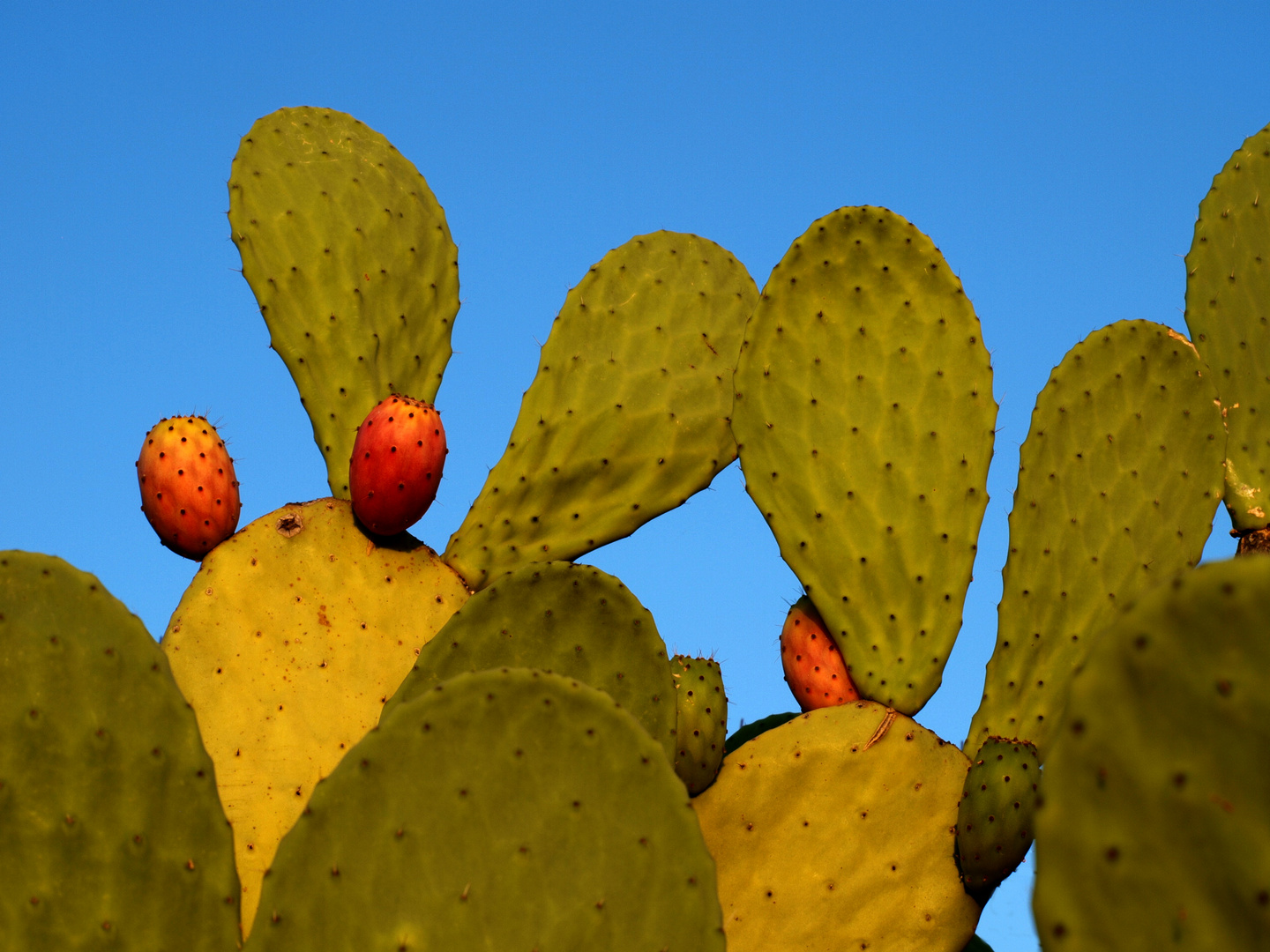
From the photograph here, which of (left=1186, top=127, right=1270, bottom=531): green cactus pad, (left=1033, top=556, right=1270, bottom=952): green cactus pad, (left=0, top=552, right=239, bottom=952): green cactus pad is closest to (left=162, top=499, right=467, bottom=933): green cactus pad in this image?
(left=0, top=552, right=239, bottom=952): green cactus pad

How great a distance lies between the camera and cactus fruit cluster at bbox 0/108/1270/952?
1671mm

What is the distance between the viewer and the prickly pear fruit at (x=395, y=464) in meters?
2.59

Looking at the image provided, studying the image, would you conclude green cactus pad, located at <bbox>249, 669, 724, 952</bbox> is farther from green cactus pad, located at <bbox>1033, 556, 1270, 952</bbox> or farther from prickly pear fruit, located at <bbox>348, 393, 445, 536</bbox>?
prickly pear fruit, located at <bbox>348, 393, 445, 536</bbox>

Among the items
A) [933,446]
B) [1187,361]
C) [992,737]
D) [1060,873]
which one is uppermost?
[1187,361]

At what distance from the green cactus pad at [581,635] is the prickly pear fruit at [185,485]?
0.60 meters

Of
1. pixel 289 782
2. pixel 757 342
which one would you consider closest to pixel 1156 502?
pixel 757 342

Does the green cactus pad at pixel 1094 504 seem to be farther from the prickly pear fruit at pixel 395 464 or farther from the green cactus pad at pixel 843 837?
the prickly pear fruit at pixel 395 464

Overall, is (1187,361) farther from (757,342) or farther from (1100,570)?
(757,342)

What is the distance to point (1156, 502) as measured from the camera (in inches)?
106

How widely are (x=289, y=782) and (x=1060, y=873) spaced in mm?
1662

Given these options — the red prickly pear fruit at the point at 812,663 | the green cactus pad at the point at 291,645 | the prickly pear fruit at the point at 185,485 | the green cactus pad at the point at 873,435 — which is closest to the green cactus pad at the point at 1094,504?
the green cactus pad at the point at 873,435

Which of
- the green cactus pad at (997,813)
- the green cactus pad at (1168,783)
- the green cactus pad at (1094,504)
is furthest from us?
the green cactus pad at (1094,504)

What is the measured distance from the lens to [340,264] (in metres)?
2.88

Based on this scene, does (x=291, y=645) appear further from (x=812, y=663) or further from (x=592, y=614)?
(x=812, y=663)
